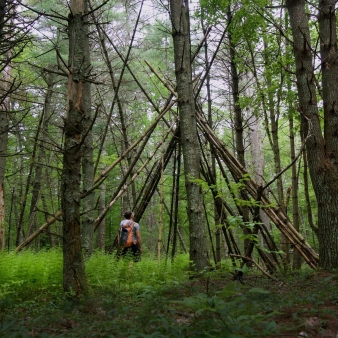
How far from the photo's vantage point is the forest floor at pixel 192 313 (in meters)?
1.98

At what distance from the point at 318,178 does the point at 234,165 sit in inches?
63.1

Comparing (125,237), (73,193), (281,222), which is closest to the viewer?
(73,193)

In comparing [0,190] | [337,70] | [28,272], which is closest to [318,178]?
[337,70]

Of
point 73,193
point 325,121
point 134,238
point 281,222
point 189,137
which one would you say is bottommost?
point 134,238

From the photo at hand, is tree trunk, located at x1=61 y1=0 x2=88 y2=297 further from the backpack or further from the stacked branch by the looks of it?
the backpack

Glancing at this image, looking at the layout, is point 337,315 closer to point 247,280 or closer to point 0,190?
point 247,280

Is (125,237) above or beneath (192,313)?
above

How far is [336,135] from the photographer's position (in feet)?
16.1

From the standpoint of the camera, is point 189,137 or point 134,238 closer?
point 189,137

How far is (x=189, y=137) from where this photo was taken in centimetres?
563

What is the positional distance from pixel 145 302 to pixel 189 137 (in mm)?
2863

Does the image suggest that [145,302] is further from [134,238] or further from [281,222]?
[134,238]

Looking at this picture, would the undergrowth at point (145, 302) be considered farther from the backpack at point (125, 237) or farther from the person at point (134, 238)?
the backpack at point (125, 237)

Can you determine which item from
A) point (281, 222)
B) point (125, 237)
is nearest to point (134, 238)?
point (125, 237)
